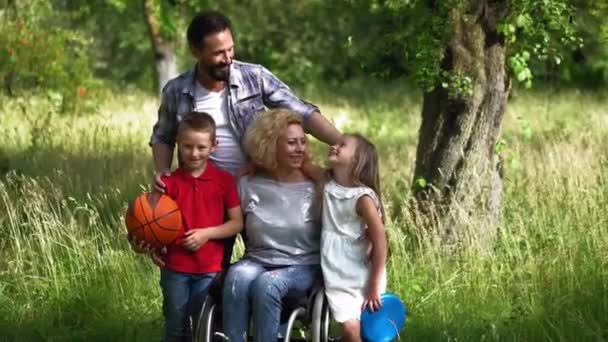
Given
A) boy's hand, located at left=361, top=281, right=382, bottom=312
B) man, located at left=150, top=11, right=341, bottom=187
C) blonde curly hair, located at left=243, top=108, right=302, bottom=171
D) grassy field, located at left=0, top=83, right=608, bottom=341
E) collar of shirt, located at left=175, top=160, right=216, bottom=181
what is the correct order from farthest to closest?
grassy field, located at left=0, top=83, right=608, bottom=341
man, located at left=150, top=11, right=341, bottom=187
collar of shirt, located at left=175, top=160, right=216, bottom=181
blonde curly hair, located at left=243, top=108, right=302, bottom=171
boy's hand, located at left=361, top=281, right=382, bottom=312

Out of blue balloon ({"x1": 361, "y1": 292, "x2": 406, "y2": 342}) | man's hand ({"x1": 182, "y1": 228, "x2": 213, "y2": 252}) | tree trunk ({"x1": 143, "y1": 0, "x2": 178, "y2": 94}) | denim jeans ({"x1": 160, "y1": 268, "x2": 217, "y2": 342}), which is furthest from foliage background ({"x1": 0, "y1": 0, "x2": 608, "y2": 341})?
tree trunk ({"x1": 143, "y1": 0, "x2": 178, "y2": 94})

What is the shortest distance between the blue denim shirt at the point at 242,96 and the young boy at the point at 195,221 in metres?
0.28

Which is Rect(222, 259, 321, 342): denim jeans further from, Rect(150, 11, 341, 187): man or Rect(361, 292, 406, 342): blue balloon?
Rect(150, 11, 341, 187): man

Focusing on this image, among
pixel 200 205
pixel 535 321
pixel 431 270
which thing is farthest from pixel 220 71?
pixel 431 270

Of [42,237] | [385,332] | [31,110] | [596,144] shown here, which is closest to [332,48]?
[31,110]

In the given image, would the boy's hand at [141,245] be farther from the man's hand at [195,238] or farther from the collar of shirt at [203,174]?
the collar of shirt at [203,174]

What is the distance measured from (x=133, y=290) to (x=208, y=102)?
7.75 ft

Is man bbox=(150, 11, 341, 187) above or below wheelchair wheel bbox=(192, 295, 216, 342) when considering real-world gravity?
above

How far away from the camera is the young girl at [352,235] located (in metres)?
5.84

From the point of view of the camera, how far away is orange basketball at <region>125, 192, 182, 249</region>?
19.7ft

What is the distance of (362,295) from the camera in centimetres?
590

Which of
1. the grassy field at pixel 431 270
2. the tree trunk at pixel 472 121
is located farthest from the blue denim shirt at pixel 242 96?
the tree trunk at pixel 472 121

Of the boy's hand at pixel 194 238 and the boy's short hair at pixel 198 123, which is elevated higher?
the boy's short hair at pixel 198 123

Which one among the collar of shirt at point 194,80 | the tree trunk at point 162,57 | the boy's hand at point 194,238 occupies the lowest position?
the tree trunk at point 162,57
